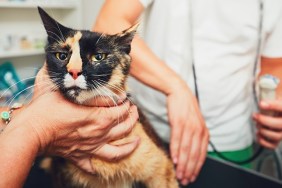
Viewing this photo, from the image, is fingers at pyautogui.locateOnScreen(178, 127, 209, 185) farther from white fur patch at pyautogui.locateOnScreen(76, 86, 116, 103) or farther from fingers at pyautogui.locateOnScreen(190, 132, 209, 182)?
white fur patch at pyautogui.locateOnScreen(76, 86, 116, 103)

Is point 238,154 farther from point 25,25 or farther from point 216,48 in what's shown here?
point 25,25

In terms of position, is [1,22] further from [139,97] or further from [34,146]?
[34,146]

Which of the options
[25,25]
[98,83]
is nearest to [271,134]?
[98,83]

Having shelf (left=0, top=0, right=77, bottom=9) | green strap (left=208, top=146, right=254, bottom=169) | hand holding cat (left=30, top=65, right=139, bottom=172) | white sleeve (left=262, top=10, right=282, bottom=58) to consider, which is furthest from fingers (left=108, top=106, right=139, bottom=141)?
shelf (left=0, top=0, right=77, bottom=9)

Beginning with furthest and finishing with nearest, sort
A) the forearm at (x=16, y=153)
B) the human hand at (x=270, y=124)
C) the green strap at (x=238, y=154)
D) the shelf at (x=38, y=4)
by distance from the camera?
the shelf at (x=38, y=4) < the green strap at (x=238, y=154) < the human hand at (x=270, y=124) < the forearm at (x=16, y=153)

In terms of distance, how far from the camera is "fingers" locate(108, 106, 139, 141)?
0.74 metres

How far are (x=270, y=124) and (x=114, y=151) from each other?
615mm

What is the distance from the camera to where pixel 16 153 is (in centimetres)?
53

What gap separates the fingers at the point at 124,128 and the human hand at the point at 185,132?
14cm

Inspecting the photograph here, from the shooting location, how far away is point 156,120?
112 centimetres

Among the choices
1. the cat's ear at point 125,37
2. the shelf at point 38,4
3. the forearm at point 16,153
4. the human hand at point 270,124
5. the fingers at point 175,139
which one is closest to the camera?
the forearm at point 16,153

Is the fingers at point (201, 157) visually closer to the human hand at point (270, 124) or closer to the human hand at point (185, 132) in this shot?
the human hand at point (185, 132)

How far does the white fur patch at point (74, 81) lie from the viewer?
62cm

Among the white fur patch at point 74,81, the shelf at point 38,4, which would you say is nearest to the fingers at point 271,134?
the white fur patch at point 74,81
